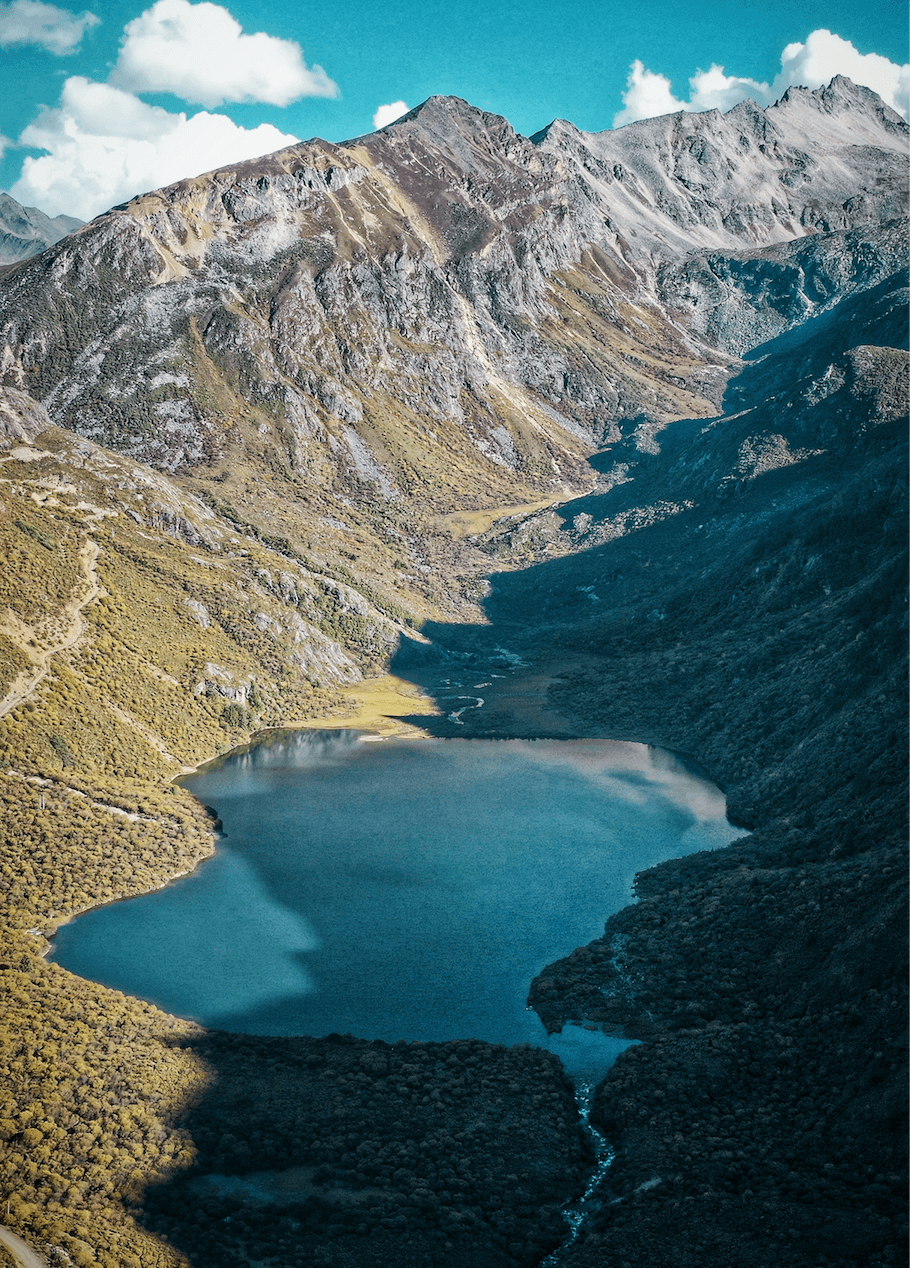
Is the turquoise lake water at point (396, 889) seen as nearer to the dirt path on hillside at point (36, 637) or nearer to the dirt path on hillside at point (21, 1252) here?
the dirt path on hillside at point (36, 637)

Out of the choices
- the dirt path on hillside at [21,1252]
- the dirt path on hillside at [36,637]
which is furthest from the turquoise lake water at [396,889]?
the dirt path on hillside at [21,1252]

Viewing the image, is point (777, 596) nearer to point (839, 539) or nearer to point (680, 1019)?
point (839, 539)

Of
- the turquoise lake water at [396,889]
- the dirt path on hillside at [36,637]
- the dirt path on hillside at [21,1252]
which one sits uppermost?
the dirt path on hillside at [36,637]

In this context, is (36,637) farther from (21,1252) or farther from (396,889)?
(21,1252)

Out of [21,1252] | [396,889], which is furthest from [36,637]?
[21,1252]

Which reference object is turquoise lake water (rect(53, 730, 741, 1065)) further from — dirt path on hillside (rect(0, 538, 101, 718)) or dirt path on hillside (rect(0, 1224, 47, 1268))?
→ dirt path on hillside (rect(0, 1224, 47, 1268))

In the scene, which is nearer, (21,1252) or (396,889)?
(21,1252)
